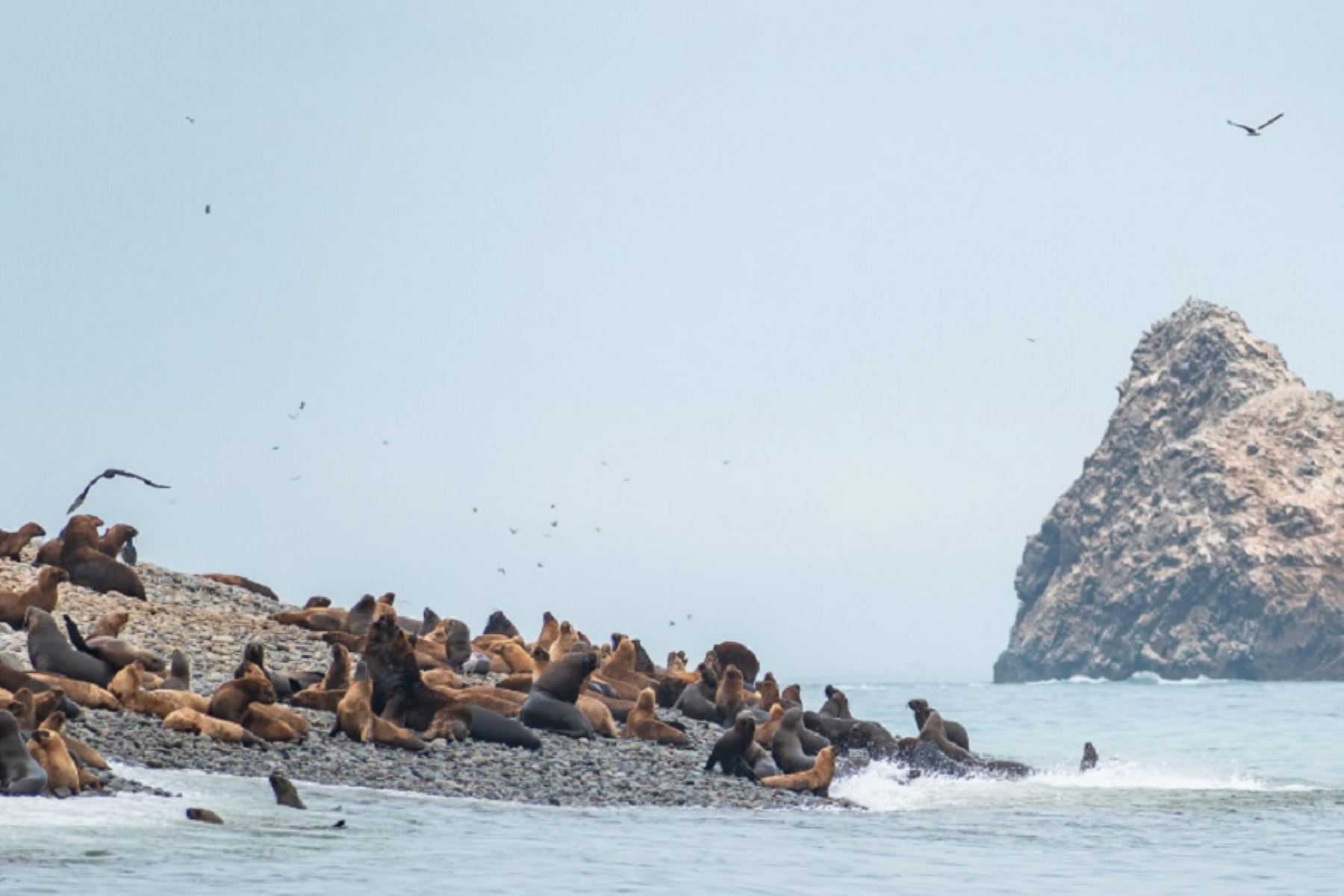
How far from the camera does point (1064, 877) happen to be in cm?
1480

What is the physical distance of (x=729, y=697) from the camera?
26.5 m

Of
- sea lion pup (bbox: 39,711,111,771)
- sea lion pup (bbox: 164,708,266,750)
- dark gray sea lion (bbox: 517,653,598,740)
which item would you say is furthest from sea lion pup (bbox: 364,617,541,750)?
sea lion pup (bbox: 39,711,111,771)

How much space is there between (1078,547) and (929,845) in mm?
134710

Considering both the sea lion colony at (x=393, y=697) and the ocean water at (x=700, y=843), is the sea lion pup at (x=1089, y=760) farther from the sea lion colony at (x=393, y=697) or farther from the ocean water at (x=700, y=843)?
the ocean water at (x=700, y=843)

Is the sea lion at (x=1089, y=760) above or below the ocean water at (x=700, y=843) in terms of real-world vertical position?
above

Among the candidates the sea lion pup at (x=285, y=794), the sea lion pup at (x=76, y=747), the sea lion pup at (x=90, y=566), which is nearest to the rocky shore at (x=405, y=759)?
the sea lion pup at (x=76, y=747)

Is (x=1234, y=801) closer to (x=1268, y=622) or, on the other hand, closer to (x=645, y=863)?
(x=645, y=863)

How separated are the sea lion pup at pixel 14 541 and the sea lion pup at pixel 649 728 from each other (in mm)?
10306

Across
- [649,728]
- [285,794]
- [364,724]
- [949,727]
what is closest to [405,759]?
[364,724]

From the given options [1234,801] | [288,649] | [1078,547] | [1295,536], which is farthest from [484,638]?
[1078,547]

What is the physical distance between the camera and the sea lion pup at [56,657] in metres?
19.4

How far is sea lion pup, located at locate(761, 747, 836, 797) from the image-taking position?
20719mm

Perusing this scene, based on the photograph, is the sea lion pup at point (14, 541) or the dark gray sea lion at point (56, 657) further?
the sea lion pup at point (14, 541)

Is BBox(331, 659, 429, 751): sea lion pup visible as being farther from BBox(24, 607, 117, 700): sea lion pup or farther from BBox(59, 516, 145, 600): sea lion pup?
BBox(59, 516, 145, 600): sea lion pup
